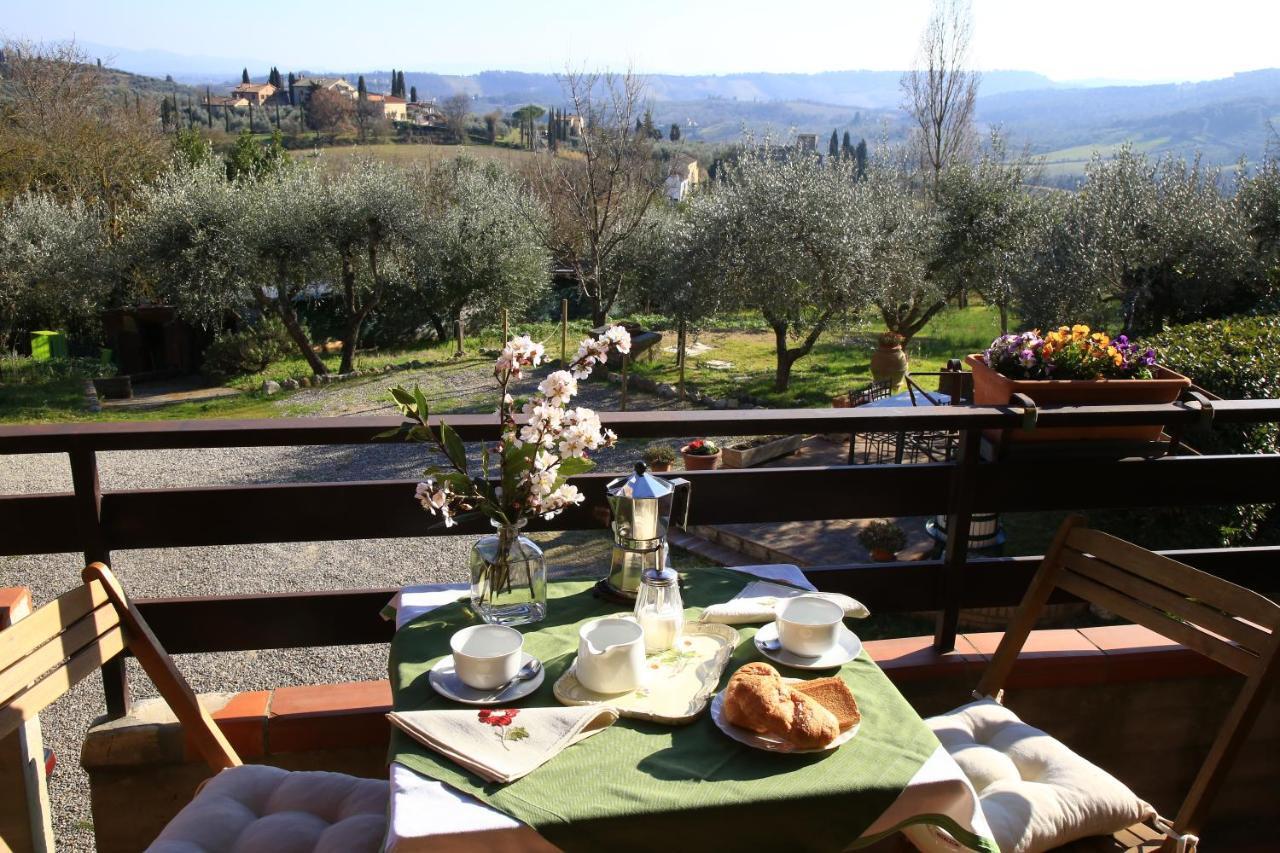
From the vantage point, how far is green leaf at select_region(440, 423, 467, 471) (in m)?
1.62

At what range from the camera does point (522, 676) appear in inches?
57.7

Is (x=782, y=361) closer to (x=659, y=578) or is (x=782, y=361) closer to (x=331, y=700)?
(x=331, y=700)

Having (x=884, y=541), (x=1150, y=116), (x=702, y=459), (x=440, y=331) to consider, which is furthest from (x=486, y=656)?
(x=1150, y=116)

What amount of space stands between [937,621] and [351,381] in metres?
14.3

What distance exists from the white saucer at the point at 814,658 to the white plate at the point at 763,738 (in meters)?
0.16

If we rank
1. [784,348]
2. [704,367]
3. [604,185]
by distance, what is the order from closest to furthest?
[784,348] < [704,367] < [604,185]

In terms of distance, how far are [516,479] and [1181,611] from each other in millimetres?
1288

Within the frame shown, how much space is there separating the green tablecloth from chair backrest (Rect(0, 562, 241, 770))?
61 cm

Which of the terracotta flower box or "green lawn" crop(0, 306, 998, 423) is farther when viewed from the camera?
"green lawn" crop(0, 306, 998, 423)

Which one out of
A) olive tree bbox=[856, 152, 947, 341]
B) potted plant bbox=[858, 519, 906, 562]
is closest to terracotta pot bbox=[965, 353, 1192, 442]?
potted plant bbox=[858, 519, 906, 562]

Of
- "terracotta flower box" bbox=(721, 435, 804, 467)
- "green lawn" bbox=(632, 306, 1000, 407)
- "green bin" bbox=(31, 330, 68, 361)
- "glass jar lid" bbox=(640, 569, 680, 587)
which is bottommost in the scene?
"green bin" bbox=(31, 330, 68, 361)

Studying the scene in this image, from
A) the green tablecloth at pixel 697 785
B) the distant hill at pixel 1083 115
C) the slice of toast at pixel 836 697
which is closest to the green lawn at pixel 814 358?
the slice of toast at pixel 836 697

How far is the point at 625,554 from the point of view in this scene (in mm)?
1727

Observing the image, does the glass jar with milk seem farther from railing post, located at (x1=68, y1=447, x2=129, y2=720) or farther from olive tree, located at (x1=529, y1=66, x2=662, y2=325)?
olive tree, located at (x1=529, y1=66, x2=662, y2=325)
